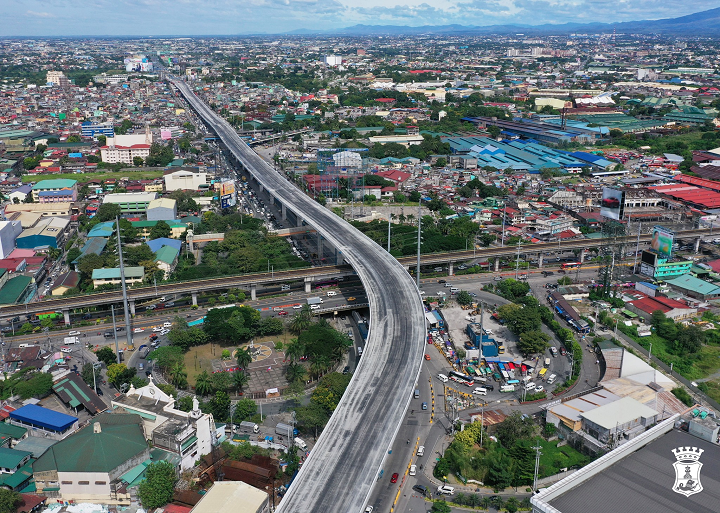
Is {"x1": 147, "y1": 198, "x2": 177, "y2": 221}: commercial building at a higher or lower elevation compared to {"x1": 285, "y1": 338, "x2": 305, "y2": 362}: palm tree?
higher

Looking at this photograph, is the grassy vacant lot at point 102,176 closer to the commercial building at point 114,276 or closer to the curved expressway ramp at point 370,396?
the commercial building at point 114,276

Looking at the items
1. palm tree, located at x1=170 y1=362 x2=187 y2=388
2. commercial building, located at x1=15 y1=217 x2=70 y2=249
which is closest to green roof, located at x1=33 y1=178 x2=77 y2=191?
commercial building, located at x1=15 y1=217 x2=70 y2=249

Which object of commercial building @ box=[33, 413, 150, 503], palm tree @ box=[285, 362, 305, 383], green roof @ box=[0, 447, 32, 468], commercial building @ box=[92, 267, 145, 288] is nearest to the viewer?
commercial building @ box=[33, 413, 150, 503]

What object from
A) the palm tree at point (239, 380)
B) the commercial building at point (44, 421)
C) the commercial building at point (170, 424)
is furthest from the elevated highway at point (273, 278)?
the commercial building at point (170, 424)

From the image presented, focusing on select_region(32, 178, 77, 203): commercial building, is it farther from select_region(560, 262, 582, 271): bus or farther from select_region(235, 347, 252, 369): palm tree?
select_region(560, 262, 582, 271): bus

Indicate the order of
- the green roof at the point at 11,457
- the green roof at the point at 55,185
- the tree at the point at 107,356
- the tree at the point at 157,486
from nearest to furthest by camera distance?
the tree at the point at 157,486
the green roof at the point at 11,457
the tree at the point at 107,356
the green roof at the point at 55,185

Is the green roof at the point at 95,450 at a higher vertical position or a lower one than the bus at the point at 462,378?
higher

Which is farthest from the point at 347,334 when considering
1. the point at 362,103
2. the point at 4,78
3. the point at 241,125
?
the point at 4,78
